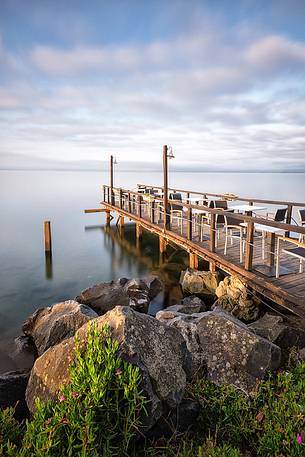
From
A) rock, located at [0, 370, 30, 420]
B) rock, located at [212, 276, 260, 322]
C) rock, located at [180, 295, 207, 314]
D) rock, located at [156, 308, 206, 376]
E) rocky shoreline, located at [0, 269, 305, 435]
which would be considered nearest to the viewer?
rocky shoreline, located at [0, 269, 305, 435]

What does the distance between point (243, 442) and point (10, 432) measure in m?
2.03

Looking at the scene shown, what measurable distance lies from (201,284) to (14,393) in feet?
18.8

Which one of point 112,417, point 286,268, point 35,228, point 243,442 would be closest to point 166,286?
point 286,268

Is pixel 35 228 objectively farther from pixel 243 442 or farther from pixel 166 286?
pixel 243 442

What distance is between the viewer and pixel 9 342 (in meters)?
6.65

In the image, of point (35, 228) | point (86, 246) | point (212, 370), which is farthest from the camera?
point (35, 228)

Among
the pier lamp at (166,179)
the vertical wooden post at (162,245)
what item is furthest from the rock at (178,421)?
the vertical wooden post at (162,245)

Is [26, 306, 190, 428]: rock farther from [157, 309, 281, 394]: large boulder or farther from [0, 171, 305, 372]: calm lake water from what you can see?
[0, 171, 305, 372]: calm lake water

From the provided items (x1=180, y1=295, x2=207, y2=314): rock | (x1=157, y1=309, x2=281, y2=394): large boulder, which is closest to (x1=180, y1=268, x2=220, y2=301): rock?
(x1=180, y1=295, x2=207, y2=314): rock

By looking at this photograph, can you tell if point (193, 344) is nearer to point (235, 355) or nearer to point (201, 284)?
point (235, 355)

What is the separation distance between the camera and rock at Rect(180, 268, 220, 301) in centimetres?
821

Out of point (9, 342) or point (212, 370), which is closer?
point (212, 370)

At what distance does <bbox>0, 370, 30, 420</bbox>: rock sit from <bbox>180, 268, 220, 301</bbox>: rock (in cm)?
550

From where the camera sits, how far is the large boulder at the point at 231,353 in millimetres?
3534
